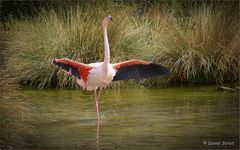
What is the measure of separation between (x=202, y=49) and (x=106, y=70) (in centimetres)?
386

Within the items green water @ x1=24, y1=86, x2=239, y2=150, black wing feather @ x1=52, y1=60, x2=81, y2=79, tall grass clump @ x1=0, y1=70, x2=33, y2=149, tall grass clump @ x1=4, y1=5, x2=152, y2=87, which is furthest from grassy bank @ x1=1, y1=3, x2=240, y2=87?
tall grass clump @ x1=0, y1=70, x2=33, y2=149

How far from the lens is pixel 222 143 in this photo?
654cm

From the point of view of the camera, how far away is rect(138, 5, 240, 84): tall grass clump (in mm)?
11305

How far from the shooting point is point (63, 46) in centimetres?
1159

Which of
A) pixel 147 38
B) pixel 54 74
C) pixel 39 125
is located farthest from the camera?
pixel 147 38

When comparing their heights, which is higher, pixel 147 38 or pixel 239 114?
pixel 147 38

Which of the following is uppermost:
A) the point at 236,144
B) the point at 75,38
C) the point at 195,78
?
the point at 75,38

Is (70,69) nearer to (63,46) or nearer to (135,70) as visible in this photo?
(135,70)

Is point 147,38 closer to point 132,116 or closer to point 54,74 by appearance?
point 54,74

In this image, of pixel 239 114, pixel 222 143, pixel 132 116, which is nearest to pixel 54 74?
pixel 132 116

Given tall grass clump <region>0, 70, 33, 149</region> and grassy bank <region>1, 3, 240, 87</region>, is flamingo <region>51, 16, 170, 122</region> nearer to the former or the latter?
tall grass clump <region>0, 70, 33, 149</region>

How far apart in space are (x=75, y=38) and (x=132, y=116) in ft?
12.3

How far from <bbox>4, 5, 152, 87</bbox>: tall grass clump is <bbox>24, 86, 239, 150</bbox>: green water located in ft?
2.44

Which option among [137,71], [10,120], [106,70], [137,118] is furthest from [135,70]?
[10,120]
